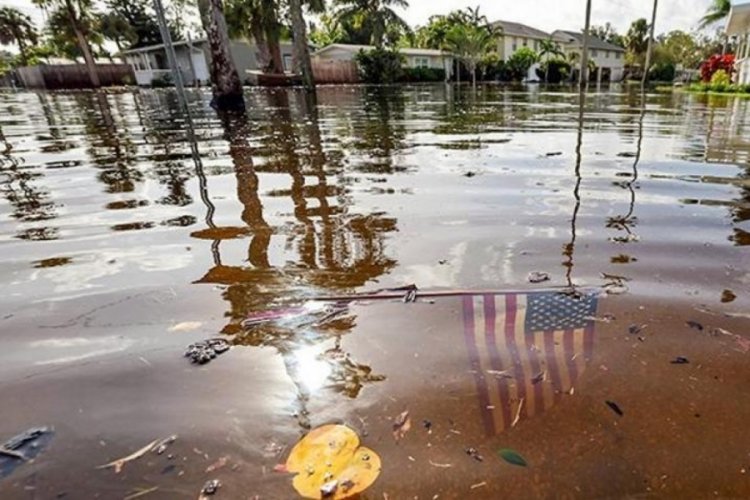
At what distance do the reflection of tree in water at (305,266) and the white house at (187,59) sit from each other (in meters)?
37.6

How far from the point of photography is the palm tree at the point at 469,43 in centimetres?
3812

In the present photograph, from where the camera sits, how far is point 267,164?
5.46m

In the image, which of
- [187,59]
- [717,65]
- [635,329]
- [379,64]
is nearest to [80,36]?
[187,59]

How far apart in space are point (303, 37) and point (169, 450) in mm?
22578

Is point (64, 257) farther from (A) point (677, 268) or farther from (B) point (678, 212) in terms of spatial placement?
(B) point (678, 212)

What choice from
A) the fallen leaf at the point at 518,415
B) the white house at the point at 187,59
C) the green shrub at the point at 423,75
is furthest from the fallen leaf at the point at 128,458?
the white house at the point at 187,59

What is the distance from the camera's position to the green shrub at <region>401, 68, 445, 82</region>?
38759mm

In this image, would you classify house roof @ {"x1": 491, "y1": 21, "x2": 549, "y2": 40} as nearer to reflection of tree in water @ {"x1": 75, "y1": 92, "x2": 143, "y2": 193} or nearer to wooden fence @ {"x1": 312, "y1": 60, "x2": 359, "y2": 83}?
wooden fence @ {"x1": 312, "y1": 60, "x2": 359, "y2": 83}

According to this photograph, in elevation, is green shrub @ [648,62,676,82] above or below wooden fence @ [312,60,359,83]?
below

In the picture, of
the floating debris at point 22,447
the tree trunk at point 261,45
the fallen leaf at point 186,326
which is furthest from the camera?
the tree trunk at point 261,45

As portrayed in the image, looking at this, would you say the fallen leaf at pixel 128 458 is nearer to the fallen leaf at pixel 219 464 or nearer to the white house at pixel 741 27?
the fallen leaf at pixel 219 464

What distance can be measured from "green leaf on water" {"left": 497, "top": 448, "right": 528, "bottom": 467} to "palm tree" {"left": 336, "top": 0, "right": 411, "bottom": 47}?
41298 millimetres

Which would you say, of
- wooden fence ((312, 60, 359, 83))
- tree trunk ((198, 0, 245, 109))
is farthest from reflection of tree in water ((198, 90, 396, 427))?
wooden fence ((312, 60, 359, 83))

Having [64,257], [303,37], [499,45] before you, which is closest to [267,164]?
[64,257]
